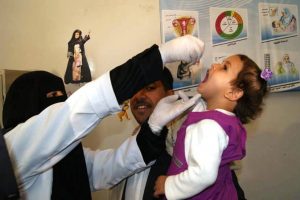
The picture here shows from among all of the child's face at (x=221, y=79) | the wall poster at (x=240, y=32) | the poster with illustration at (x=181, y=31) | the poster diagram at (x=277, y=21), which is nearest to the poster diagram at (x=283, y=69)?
the wall poster at (x=240, y=32)

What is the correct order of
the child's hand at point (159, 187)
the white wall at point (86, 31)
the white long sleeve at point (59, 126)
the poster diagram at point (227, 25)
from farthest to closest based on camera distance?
the poster diagram at point (227, 25), the white wall at point (86, 31), the child's hand at point (159, 187), the white long sleeve at point (59, 126)

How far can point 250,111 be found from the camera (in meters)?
1.14

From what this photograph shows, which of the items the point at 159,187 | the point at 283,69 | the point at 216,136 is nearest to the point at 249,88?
the point at 216,136

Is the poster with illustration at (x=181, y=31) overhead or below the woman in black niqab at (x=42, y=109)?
overhead

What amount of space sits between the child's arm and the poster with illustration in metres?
0.85

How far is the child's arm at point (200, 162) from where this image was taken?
0.91 m

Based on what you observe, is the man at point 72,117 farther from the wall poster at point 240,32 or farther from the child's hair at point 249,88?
the wall poster at point 240,32

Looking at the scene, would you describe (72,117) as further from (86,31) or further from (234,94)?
(86,31)

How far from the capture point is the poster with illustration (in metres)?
1.77

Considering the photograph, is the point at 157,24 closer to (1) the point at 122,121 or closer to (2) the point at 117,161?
(1) the point at 122,121

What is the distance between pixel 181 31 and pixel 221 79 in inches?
30.3

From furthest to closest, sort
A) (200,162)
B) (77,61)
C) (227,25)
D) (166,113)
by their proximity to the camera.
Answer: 1. (227,25)
2. (77,61)
3. (166,113)
4. (200,162)

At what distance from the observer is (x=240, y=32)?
188cm

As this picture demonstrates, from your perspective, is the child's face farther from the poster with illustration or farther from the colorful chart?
the colorful chart
